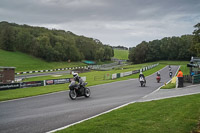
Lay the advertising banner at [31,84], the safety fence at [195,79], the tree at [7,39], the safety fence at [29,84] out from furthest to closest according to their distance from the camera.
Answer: the tree at [7,39]
the advertising banner at [31,84]
the safety fence at [29,84]
the safety fence at [195,79]

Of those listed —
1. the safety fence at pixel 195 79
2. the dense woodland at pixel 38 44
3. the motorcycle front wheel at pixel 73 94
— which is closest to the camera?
the motorcycle front wheel at pixel 73 94

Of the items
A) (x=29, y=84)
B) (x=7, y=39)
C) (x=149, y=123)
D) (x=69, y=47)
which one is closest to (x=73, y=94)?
(x=149, y=123)

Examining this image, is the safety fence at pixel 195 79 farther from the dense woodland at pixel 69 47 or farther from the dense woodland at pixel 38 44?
the dense woodland at pixel 38 44

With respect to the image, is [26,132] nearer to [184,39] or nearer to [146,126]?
[146,126]

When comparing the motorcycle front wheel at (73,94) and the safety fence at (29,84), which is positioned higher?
the motorcycle front wheel at (73,94)

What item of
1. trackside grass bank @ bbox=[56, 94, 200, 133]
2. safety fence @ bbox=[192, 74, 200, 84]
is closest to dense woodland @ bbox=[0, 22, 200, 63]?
safety fence @ bbox=[192, 74, 200, 84]

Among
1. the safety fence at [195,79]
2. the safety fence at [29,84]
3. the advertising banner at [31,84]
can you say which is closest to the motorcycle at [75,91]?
the safety fence at [195,79]

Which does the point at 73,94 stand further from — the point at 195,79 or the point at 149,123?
the point at 195,79

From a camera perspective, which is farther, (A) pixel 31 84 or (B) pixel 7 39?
(B) pixel 7 39

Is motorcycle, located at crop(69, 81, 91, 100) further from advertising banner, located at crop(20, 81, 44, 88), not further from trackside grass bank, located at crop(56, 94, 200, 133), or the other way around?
advertising banner, located at crop(20, 81, 44, 88)

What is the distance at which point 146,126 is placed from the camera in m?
A: 6.46

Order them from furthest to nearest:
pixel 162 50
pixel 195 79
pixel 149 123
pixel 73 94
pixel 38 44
→ pixel 162 50 < pixel 38 44 < pixel 195 79 < pixel 73 94 < pixel 149 123

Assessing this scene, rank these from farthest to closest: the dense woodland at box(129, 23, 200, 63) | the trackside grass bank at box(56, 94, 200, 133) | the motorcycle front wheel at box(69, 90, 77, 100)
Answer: the dense woodland at box(129, 23, 200, 63) < the motorcycle front wheel at box(69, 90, 77, 100) < the trackside grass bank at box(56, 94, 200, 133)

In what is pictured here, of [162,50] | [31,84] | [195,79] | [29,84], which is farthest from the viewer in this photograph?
[162,50]
